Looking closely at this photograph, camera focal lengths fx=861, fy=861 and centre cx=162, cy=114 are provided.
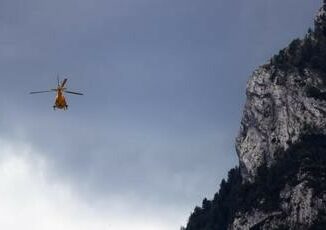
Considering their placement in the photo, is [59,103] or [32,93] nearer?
[32,93]

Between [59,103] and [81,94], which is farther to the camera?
[59,103]

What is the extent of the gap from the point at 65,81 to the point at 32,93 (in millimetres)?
5740

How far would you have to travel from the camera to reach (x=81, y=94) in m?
109

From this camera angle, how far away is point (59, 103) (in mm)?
121000

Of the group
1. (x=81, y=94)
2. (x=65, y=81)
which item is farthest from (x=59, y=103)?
(x=81, y=94)

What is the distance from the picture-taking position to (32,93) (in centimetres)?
11244

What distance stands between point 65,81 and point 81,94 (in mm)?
8379

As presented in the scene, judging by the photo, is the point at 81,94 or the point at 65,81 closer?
the point at 81,94

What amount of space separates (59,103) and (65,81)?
18.7 ft

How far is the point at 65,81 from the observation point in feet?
382

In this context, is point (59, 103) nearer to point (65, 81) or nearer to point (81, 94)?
point (65, 81)
